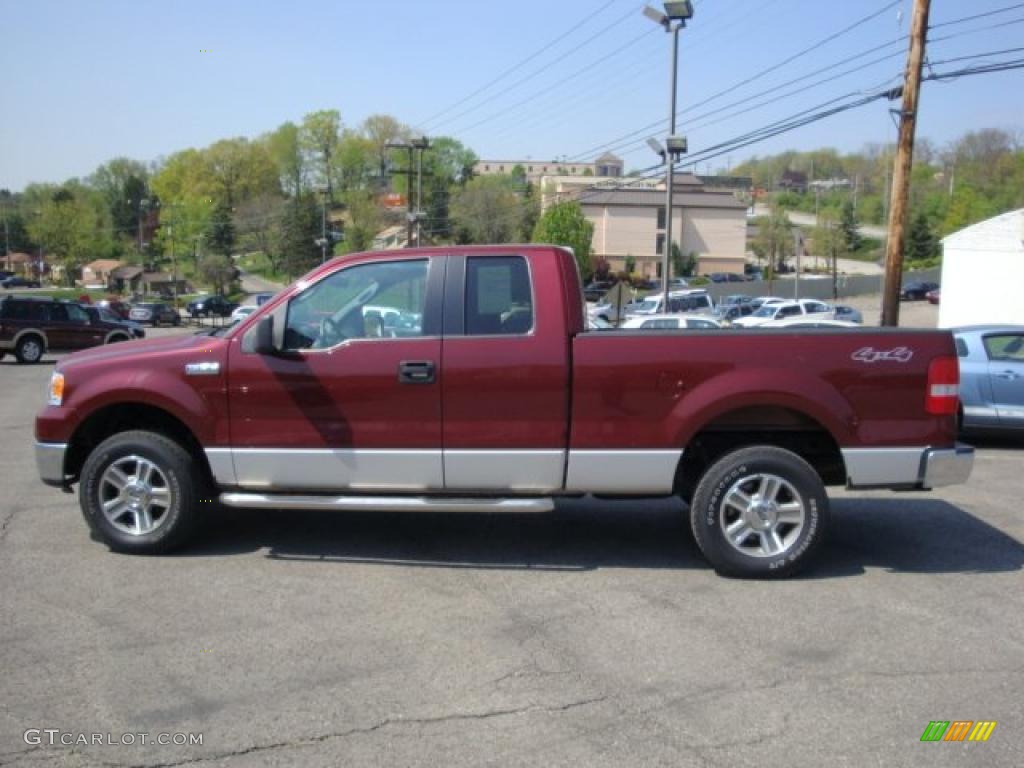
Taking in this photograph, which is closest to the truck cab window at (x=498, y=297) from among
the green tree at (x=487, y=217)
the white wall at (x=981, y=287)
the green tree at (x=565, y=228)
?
the white wall at (x=981, y=287)

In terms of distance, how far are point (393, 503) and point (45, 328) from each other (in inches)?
912

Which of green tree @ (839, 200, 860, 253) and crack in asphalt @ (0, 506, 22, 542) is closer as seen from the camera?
crack in asphalt @ (0, 506, 22, 542)

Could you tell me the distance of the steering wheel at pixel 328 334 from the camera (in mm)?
6188

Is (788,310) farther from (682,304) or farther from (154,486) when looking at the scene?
(154,486)

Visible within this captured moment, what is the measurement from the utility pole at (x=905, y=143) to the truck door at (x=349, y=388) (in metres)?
13.3

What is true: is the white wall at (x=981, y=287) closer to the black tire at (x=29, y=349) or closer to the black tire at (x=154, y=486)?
the black tire at (x=29, y=349)

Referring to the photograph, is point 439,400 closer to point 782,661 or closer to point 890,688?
point 782,661

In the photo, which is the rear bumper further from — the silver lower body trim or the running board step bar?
the silver lower body trim

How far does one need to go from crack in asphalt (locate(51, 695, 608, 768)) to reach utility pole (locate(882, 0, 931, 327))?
48.4ft

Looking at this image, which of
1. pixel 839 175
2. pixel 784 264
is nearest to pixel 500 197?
pixel 784 264

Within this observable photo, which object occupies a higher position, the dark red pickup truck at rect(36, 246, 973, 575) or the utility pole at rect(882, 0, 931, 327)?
the utility pole at rect(882, 0, 931, 327)

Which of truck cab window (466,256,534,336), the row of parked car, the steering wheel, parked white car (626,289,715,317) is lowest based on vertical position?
parked white car (626,289,715,317)

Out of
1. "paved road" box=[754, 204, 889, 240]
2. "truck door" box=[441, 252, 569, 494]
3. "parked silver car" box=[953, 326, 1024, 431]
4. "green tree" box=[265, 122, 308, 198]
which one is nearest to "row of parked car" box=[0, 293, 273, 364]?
"parked silver car" box=[953, 326, 1024, 431]

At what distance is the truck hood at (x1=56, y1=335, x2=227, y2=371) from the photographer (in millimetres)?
6305
